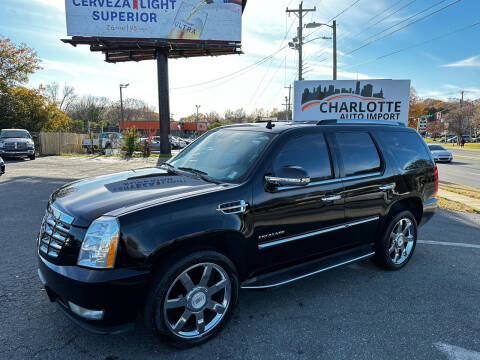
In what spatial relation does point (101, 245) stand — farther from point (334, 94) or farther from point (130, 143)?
point (130, 143)

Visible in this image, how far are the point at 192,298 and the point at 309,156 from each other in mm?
1823

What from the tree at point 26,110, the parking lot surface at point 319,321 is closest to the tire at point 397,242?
the parking lot surface at point 319,321

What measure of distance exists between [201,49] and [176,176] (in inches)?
807

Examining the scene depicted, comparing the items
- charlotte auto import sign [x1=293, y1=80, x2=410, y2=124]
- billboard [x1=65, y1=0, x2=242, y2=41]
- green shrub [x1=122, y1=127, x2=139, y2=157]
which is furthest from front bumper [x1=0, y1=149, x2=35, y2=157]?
charlotte auto import sign [x1=293, y1=80, x2=410, y2=124]

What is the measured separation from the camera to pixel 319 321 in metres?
2.98

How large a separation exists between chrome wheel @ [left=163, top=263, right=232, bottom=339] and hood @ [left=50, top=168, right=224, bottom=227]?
664mm

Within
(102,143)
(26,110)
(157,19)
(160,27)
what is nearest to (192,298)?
(160,27)

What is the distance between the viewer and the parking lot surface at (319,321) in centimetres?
253

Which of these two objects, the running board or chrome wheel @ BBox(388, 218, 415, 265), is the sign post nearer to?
chrome wheel @ BBox(388, 218, 415, 265)

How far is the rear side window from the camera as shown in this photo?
4074mm

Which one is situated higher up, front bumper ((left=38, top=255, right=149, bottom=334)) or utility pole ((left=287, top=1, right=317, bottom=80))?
utility pole ((left=287, top=1, right=317, bottom=80))

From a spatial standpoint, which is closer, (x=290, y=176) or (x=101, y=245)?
(x=101, y=245)

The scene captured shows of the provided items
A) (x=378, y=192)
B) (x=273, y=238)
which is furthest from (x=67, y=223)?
(x=378, y=192)

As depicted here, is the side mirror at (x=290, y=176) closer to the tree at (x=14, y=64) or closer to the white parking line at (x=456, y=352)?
the white parking line at (x=456, y=352)
